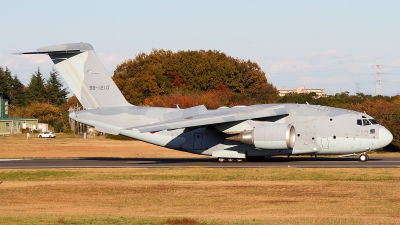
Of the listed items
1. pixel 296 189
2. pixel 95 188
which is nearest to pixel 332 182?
pixel 296 189

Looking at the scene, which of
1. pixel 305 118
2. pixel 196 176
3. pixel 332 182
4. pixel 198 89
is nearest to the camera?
pixel 332 182

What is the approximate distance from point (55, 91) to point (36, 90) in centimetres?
360

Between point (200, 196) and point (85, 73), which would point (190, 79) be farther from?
point (200, 196)

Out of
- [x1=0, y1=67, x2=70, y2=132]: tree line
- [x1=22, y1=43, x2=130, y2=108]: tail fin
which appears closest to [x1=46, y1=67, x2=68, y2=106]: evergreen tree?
[x1=0, y1=67, x2=70, y2=132]: tree line

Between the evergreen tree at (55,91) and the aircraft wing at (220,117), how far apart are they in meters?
92.0

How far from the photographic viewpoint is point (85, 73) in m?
34.2

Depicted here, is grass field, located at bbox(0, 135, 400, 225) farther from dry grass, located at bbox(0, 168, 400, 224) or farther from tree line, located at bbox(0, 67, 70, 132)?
tree line, located at bbox(0, 67, 70, 132)

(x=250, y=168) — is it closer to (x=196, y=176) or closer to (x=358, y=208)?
(x=196, y=176)

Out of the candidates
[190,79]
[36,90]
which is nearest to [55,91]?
[36,90]

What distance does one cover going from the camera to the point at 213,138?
31.3m

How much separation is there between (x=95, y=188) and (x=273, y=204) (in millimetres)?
6662

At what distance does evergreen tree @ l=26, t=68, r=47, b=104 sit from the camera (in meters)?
118

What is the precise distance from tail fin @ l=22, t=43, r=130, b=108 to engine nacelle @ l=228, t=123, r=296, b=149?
7950 millimetres

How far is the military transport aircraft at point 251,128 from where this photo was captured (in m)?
29.4
